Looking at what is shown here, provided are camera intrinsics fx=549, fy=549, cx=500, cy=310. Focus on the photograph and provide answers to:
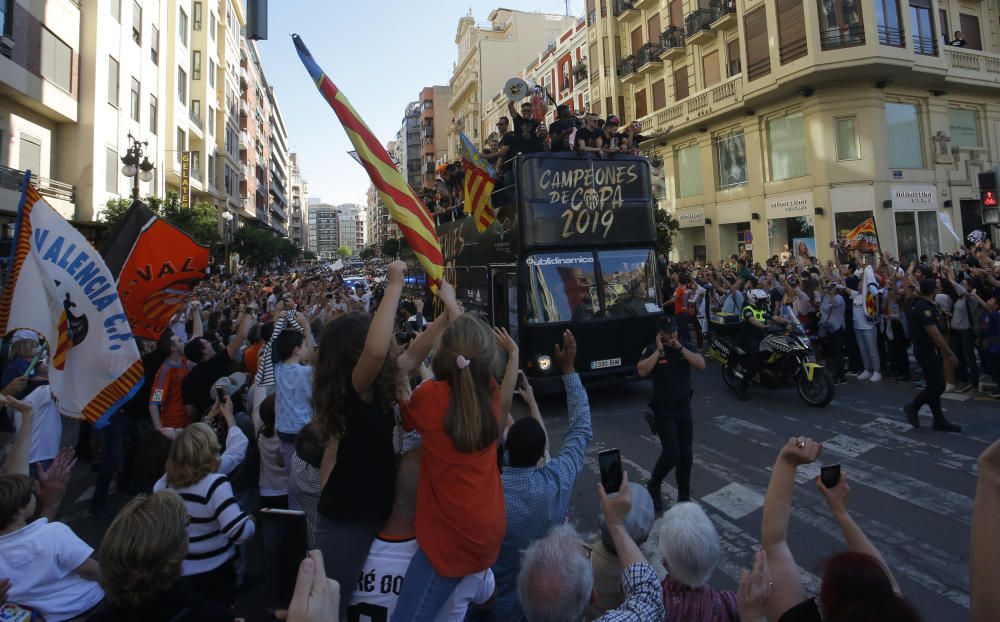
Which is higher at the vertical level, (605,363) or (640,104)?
(640,104)

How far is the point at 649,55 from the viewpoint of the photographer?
29.7 metres

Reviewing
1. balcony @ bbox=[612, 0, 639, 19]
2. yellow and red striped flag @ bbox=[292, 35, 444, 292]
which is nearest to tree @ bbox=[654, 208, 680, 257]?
balcony @ bbox=[612, 0, 639, 19]

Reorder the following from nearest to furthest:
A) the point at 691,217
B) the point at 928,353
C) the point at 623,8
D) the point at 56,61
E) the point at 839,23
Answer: the point at 928,353 → the point at 56,61 → the point at 839,23 → the point at 691,217 → the point at 623,8

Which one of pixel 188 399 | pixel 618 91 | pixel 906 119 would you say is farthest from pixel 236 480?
pixel 618 91

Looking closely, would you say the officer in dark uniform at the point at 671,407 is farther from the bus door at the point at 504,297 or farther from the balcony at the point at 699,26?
the balcony at the point at 699,26

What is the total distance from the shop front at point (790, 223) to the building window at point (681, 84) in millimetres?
8335

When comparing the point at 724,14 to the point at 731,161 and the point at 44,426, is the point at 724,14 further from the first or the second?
the point at 44,426

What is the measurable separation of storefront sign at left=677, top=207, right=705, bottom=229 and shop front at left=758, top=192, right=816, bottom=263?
3.96 m

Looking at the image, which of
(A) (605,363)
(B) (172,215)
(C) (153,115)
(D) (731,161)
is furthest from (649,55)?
(A) (605,363)

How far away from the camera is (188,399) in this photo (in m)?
5.38

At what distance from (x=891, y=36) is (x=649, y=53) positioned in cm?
1168

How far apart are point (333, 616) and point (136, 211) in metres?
5.22

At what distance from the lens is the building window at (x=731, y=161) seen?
989 inches

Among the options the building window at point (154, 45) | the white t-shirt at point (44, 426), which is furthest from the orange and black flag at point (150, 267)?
the building window at point (154, 45)
